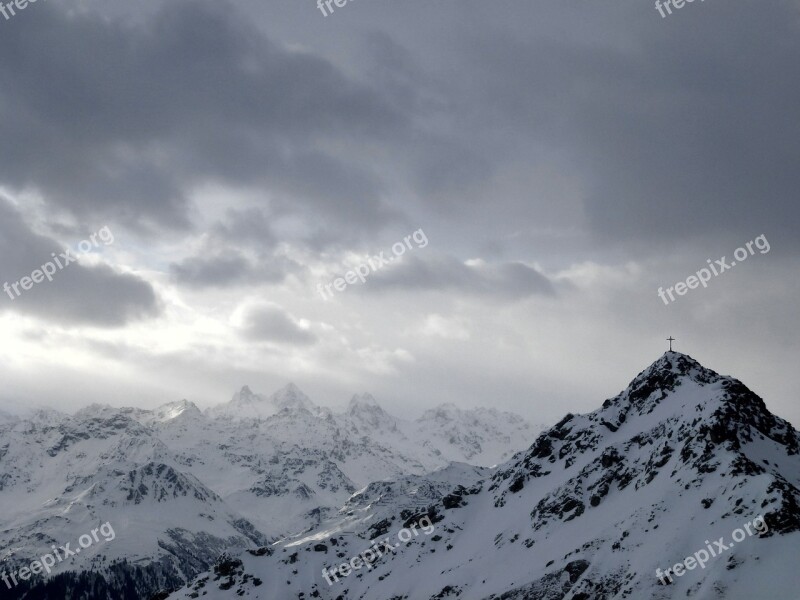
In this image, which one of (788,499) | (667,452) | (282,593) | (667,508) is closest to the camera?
(788,499)

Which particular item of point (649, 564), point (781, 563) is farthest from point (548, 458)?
point (781, 563)

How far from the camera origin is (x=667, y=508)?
112 metres

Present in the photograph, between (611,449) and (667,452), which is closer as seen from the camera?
(667,452)

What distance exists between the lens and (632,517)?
118m

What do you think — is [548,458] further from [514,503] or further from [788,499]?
[788,499]

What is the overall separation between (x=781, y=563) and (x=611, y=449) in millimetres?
67695

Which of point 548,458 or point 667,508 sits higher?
point 548,458
